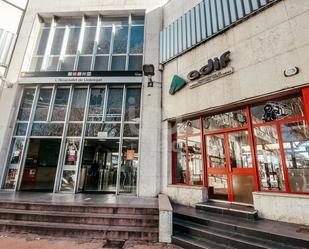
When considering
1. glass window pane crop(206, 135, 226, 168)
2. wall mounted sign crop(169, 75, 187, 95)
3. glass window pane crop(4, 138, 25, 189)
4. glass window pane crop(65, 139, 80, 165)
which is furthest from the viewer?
glass window pane crop(65, 139, 80, 165)

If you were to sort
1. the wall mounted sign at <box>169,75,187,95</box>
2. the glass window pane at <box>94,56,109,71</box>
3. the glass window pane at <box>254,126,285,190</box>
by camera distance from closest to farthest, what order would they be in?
the glass window pane at <box>254,126,285,190</box> < the wall mounted sign at <box>169,75,187,95</box> < the glass window pane at <box>94,56,109,71</box>

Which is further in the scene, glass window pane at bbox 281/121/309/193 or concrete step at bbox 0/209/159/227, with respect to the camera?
concrete step at bbox 0/209/159/227

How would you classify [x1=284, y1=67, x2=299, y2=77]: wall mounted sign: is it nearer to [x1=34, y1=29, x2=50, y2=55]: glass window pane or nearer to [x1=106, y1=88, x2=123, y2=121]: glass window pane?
[x1=106, y1=88, x2=123, y2=121]: glass window pane

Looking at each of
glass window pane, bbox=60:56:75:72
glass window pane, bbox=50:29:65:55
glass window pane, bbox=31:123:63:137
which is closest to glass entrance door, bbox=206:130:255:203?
glass window pane, bbox=31:123:63:137

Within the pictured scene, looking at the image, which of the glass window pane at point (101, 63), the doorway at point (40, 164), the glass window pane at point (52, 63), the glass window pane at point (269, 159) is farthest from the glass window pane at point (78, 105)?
the glass window pane at point (269, 159)

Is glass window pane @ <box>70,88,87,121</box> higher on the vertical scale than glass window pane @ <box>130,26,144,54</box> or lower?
lower

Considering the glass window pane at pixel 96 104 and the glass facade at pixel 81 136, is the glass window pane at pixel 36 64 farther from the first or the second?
the glass window pane at pixel 96 104

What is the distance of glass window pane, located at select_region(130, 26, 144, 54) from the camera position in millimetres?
9781

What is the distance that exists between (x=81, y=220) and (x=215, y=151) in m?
4.80

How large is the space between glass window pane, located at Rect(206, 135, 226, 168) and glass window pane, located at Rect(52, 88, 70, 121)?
6.83m

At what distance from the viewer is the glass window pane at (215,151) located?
21.3 feet

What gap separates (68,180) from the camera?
8.15 m

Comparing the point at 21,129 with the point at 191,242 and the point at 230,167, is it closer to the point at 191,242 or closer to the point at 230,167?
the point at 191,242

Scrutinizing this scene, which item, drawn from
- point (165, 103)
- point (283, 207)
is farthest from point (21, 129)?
point (283, 207)
